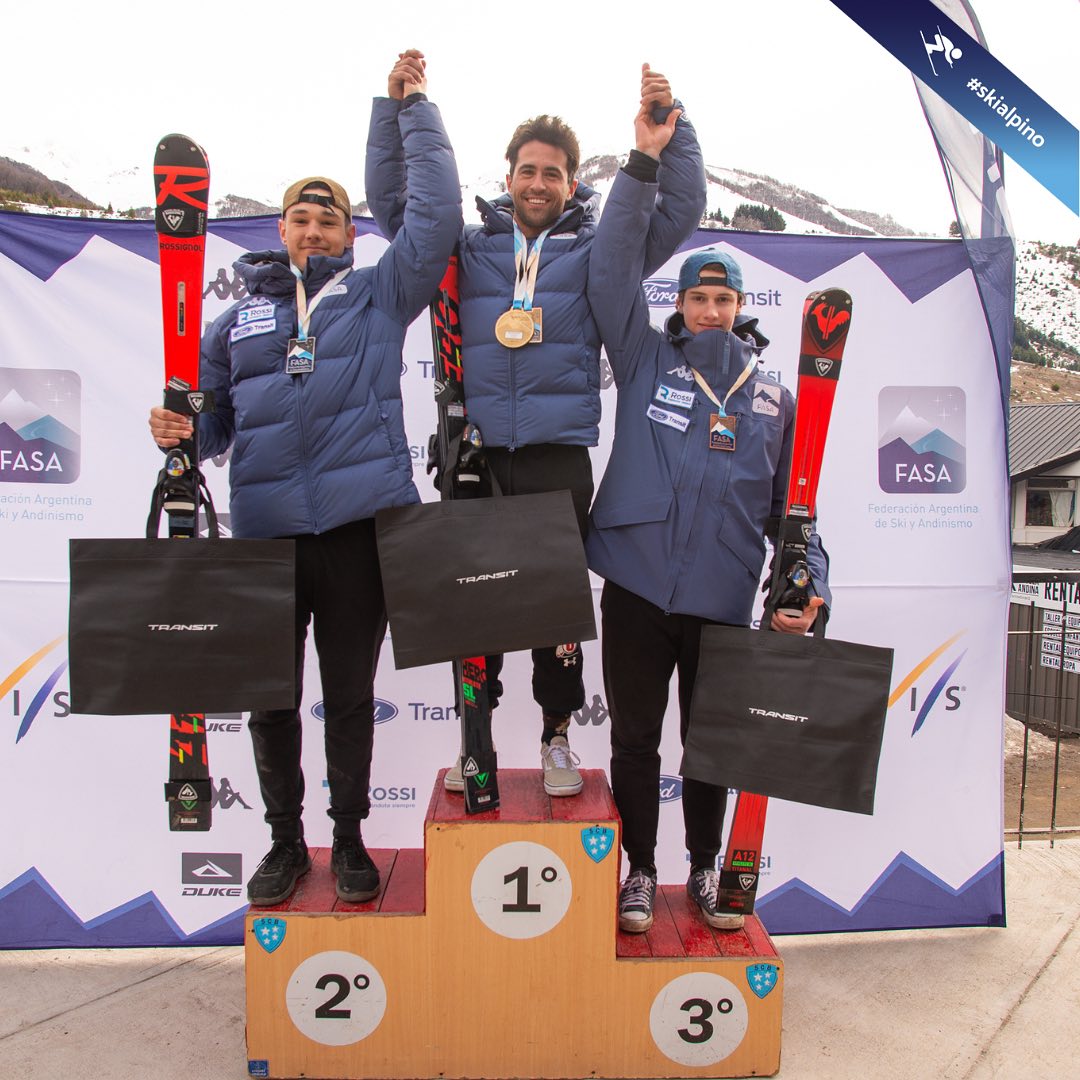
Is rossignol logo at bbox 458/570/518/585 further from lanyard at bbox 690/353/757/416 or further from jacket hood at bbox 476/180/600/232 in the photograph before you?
jacket hood at bbox 476/180/600/232

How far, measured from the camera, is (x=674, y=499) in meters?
2.04

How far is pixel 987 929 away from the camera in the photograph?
3020 mm

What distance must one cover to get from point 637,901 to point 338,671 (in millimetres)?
982

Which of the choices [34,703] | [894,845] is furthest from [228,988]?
[894,845]

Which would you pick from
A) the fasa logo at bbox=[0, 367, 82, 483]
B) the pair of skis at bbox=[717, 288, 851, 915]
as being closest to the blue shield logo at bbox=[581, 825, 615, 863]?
the pair of skis at bbox=[717, 288, 851, 915]

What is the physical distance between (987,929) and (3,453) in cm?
392

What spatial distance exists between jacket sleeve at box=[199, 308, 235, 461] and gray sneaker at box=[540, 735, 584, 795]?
121 cm

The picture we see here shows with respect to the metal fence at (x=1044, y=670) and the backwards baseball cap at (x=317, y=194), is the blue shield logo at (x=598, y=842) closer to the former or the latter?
the backwards baseball cap at (x=317, y=194)

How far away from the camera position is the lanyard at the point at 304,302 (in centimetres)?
198

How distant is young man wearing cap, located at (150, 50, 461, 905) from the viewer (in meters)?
1.93

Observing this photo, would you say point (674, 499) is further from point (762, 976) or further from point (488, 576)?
point (762, 976)

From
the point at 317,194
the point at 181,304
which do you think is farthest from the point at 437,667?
the point at 317,194

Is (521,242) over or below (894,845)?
over

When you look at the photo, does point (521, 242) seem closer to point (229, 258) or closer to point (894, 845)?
point (229, 258)
